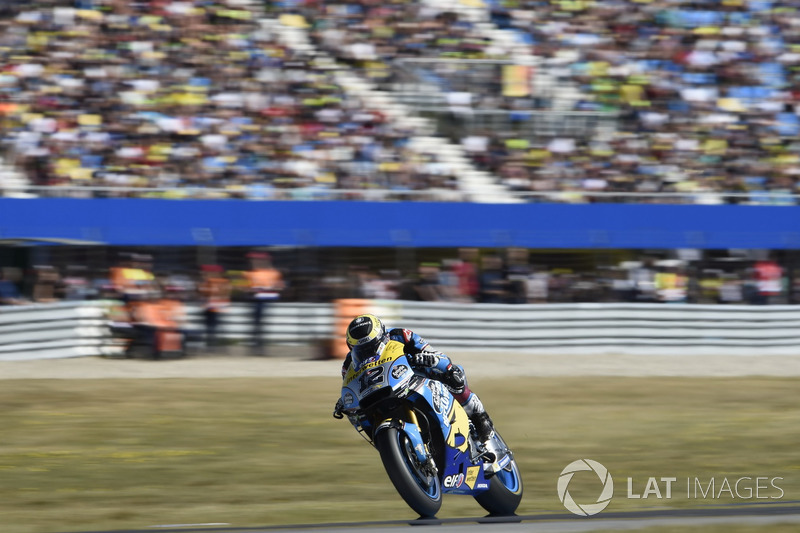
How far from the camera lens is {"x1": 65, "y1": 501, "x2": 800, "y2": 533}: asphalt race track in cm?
669

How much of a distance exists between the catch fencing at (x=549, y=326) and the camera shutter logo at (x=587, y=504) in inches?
247

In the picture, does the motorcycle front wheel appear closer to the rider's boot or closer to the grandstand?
the rider's boot

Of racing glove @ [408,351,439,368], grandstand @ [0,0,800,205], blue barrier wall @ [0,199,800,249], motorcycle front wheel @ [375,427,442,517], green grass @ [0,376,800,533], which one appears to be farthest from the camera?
grandstand @ [0,0,800,205]

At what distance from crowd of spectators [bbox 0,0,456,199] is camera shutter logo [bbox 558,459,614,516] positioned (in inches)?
343

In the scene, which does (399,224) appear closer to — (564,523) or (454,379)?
(454,379)

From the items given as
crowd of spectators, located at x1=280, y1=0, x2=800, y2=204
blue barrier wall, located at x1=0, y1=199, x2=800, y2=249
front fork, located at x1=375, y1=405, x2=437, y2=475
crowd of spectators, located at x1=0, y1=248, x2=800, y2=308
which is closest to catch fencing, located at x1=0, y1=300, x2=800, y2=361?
crowd of spectators, located at x1=0, y1=248, x2=800, y2=308

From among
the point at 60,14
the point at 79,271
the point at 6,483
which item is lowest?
the point at 79,271

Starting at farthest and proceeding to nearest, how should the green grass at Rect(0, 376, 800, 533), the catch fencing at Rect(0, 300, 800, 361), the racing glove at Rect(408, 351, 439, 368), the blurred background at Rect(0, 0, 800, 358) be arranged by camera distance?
the blurred background at Rect(0, 0, 800, 358)
the catch fencing at Rect(0, 300, 800, 361)
the green grass at Rect(0, 376, 800, 533)
the racing glove at Rect(408, 351, 439, 368)

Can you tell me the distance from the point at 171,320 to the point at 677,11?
1134 centimetres

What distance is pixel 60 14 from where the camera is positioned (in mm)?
18750

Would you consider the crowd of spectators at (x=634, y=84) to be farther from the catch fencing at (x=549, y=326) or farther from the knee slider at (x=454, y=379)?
the knee slider at (x=454, y=379)

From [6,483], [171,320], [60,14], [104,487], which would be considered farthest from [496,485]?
[60,14]

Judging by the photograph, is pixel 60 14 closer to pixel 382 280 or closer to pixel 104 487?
pixel 382 280

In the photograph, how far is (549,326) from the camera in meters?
15.9
